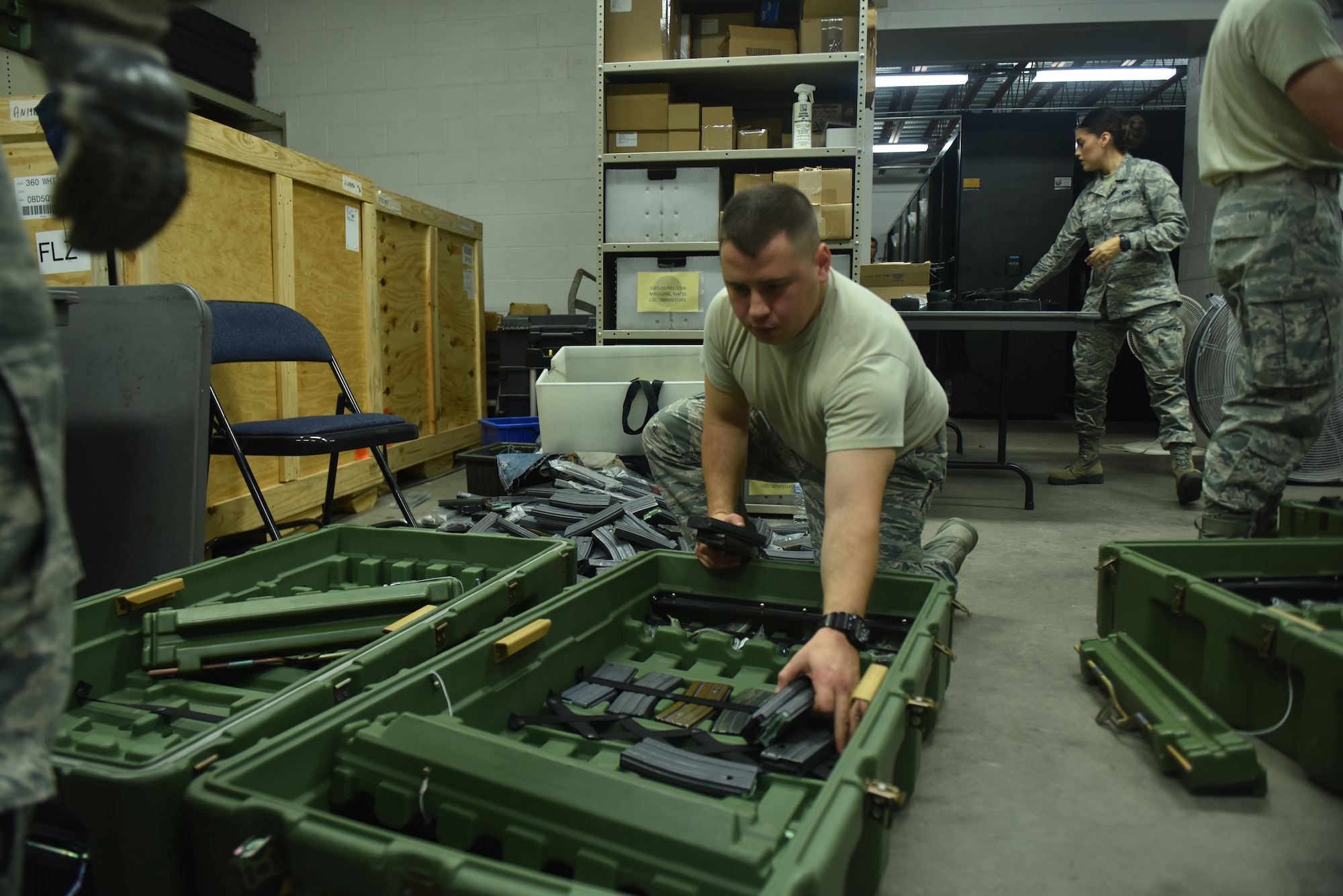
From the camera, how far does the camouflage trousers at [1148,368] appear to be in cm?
353

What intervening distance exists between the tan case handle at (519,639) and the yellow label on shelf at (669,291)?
2.39 m

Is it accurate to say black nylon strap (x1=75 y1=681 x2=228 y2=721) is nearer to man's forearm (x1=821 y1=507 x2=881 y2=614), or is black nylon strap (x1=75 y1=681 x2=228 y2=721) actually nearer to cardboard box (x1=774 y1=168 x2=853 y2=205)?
man's forearm (x1=821 y1=507 x2=881 y2=614)

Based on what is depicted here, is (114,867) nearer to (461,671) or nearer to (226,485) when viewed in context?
(461,671)

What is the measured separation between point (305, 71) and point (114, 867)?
600cm

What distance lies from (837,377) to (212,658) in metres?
1.10

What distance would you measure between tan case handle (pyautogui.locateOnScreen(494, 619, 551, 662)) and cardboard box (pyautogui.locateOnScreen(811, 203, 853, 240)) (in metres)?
2.45

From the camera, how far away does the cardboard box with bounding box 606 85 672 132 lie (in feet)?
11.4

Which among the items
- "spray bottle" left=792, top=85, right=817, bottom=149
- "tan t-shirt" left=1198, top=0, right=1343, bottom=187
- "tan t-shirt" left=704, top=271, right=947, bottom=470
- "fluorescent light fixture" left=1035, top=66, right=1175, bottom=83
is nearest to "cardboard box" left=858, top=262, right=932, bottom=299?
"spray bottle" left=792, top=85, right=817, bottom=149

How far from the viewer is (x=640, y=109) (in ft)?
11.4

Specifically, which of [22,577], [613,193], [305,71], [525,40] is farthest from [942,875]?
[305,71]

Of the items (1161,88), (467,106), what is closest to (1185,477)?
(467,106)

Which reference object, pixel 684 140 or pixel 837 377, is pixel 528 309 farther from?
pixel 837 377

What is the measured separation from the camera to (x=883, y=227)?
1435 centimetres

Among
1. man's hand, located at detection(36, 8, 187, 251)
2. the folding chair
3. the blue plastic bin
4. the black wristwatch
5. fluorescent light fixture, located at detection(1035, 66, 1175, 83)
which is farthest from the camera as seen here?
fluorescent light fixture, located at detection(1035, 66, 1175, 83)
